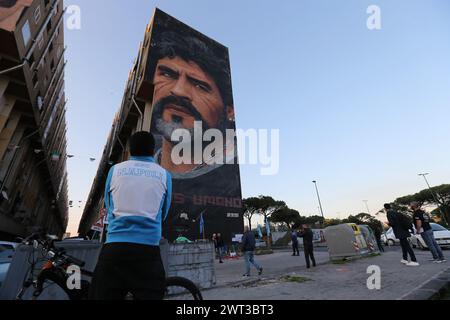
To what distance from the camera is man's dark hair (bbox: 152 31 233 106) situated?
2740cm

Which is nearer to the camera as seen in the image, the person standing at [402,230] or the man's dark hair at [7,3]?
the person standing at [402,230]

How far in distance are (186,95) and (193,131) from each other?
4.07 m

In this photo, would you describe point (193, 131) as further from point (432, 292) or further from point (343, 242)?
point (432, 292)

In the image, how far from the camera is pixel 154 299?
1.79 metres

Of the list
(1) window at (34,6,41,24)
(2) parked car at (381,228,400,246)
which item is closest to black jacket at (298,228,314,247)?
(2) parked car at (381,228,400,246)

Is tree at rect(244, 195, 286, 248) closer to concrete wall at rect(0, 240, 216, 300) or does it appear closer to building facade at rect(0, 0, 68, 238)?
building facade at rect(0, 0, 68, 238)

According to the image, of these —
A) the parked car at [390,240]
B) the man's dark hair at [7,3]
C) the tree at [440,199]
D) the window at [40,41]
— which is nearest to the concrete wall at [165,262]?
the man's dark hair at [7,3]

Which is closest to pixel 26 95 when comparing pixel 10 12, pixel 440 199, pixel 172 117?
pixel 10 12

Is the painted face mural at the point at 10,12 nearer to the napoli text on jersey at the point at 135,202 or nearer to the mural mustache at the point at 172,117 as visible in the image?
the mural mustache at the point at 172,117

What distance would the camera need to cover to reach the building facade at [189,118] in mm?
23609

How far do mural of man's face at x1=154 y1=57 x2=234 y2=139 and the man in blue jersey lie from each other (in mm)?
23417

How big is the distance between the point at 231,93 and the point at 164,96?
10381 mm

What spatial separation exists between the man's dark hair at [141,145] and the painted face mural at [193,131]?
1996cm
